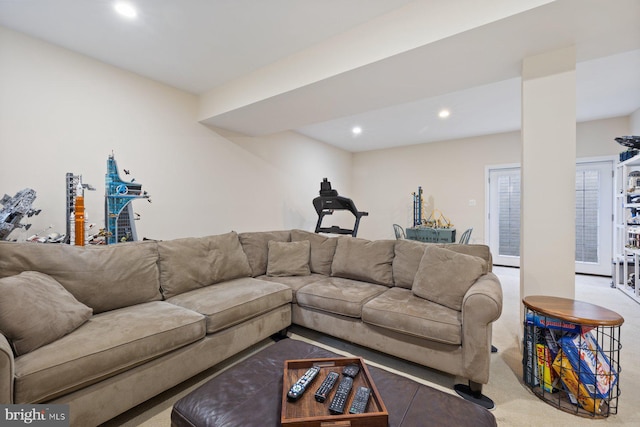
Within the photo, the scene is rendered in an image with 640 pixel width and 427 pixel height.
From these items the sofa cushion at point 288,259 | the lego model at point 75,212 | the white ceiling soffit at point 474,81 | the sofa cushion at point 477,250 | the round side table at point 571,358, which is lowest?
the round side table at point 571,358

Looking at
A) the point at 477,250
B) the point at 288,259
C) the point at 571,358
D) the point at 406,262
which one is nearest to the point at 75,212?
the point at 288,259

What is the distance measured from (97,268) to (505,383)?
301 cm

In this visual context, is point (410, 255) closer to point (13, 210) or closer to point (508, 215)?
point (13, 210)

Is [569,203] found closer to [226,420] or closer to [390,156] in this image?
[226,420]

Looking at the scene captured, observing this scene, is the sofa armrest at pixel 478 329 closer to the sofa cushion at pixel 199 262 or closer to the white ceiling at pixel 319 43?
the white ceiling at pixel 319 43

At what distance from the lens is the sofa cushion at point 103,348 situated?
3.95 ft

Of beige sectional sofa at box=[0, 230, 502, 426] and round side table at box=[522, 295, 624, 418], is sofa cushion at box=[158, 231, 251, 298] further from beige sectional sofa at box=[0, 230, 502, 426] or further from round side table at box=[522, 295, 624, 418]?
round side table at box=[522, 295, 624, 418]

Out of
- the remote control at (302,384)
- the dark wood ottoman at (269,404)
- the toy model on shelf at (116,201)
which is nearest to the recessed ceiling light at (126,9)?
the toy model on shelf at (116,201)

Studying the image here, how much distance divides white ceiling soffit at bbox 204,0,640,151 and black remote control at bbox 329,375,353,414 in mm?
2115

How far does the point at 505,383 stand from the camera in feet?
6.18

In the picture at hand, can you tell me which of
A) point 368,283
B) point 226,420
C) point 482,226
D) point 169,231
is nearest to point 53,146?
point 169,231

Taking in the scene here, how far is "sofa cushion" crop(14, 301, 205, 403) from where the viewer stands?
120 cm

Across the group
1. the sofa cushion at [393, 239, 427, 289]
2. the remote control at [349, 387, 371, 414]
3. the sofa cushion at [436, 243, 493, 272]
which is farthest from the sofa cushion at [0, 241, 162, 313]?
the sofa cushion at [436, 243, 493, 272]

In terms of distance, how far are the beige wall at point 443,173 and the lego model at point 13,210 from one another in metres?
5.75
